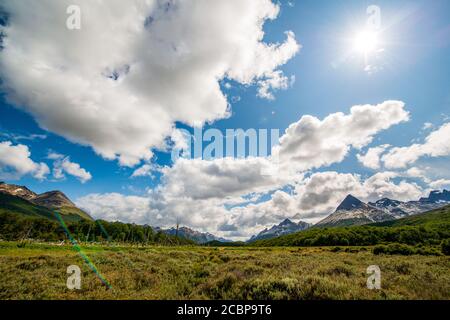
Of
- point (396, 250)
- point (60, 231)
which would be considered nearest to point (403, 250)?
point (396, 250)

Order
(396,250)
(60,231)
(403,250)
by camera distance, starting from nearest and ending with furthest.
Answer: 1. (403,250)
2. (396,250)
3. (60,231)

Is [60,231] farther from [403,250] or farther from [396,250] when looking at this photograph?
[403,250]

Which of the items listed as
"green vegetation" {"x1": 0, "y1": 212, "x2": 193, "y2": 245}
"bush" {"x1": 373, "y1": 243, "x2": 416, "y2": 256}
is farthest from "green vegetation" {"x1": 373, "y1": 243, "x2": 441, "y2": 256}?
"green vegetation" {"x1": 0, "y1": 212, "x2": 193, "y2": 245}

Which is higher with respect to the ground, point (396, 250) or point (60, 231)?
point (396, 250)

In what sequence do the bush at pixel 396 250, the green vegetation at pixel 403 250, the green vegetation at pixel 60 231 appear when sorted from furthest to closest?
the green vegetation at pixel 60 231 < the bush at pixel 396 250 < the green vegetation at pixel 403 250

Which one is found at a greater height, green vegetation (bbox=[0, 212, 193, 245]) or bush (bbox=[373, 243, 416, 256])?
bush (bbox=[373, 243, 416, 256])

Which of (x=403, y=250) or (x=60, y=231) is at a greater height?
(x=403, y=250)

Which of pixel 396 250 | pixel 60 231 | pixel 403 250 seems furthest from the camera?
pixel 60 231

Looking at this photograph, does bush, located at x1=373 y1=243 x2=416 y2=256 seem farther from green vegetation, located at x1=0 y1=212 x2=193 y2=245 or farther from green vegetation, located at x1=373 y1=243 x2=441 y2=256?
green vegetation, located at x1=0 y1=212 x2=193 y2=245

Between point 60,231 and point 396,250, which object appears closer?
point 396,250

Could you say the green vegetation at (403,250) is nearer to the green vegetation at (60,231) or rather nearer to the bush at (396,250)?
the bush at (396,250)

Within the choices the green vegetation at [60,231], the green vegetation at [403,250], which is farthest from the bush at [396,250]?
the green vegetation at [60,231]

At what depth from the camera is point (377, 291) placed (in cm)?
911
